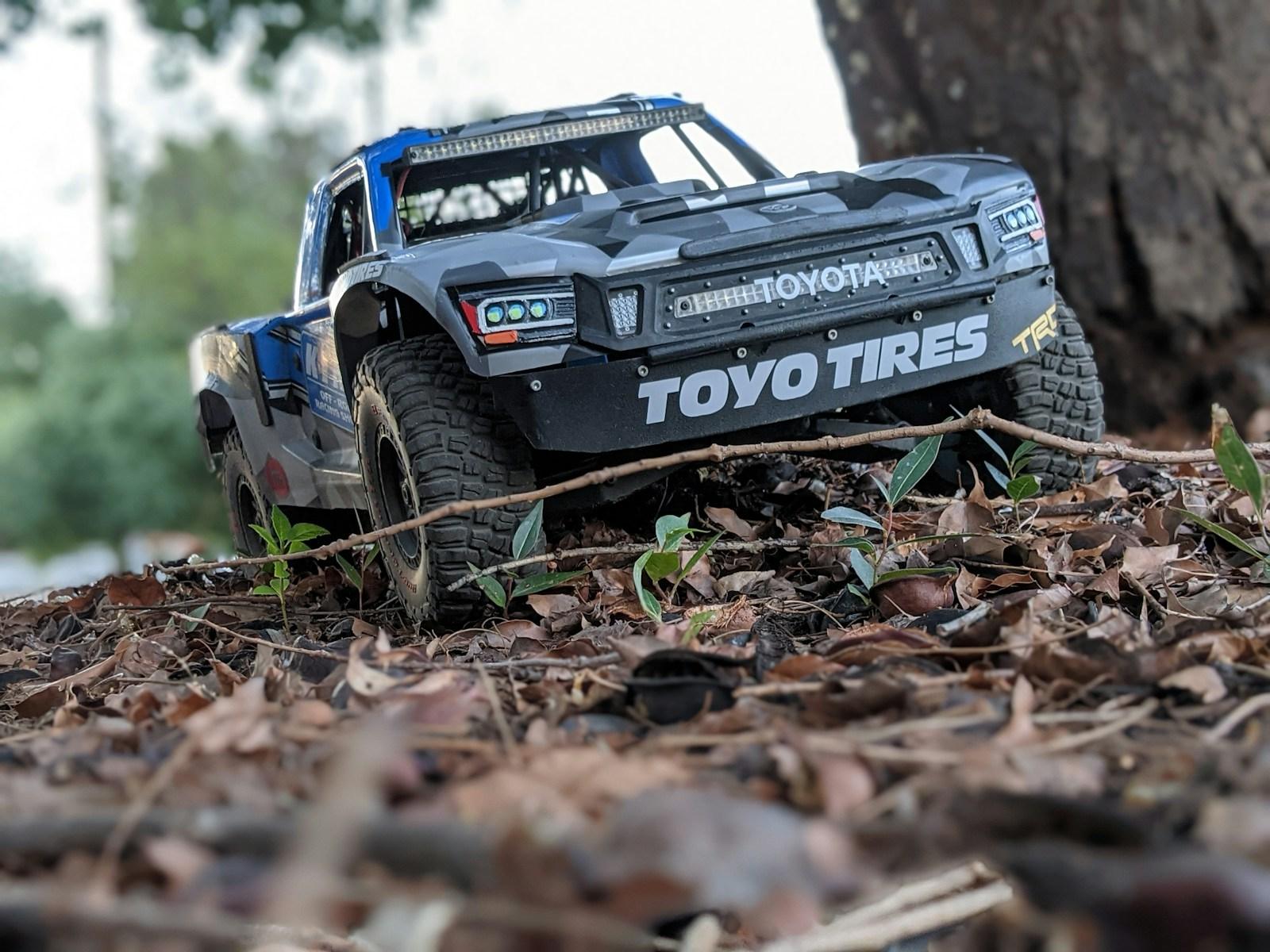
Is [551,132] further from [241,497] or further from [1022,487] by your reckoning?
[241,497]

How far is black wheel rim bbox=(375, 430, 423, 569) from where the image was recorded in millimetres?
3488

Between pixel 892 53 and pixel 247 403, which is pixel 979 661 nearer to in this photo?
pixel 247 403

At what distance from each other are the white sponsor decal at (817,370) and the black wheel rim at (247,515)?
265 centimetres

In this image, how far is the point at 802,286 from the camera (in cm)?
325

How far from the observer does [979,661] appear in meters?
2.00

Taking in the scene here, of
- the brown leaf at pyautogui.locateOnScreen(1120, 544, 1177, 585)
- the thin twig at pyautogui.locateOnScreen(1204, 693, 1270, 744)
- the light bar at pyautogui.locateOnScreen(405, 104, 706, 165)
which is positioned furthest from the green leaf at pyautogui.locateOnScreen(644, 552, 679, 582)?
the light bar at pyautogui.locateOnScreen(405, 104, 706, 165)

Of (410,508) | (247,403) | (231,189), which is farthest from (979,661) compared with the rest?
(231,189)

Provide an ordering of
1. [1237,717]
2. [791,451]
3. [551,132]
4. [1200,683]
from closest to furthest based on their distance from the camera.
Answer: [1237,717] → [1200,683] → [791,451] → [551,132]

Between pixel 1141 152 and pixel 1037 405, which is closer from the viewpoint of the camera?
pixel 1037 405

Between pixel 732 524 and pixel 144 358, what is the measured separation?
97.2ft

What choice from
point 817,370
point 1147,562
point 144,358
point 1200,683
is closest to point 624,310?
point 817,370

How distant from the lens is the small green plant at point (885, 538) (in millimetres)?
2768

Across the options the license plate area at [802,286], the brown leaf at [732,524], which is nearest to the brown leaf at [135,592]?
the brown leaf at [732,524]

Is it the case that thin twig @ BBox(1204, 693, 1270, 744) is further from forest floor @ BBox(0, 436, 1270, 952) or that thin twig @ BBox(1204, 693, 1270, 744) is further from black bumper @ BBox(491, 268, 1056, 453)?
black bumper @ BBox(491, 268, 1056, 453)
